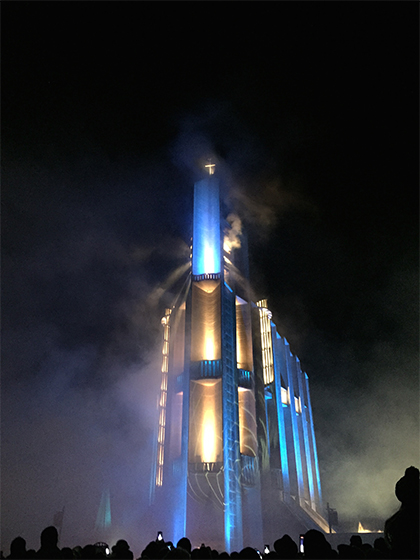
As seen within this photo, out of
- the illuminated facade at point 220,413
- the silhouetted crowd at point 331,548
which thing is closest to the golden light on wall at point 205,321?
the illuminated facade at point 220,413

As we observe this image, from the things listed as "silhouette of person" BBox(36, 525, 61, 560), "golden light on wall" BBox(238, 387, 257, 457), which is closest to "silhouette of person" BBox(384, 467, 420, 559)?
"silhouette of person" BBox(36, 525, 61, 560)

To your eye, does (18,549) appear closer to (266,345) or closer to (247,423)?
(247,423)

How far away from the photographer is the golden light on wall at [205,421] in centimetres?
2597

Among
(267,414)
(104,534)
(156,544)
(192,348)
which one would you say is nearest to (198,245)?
(192,348)

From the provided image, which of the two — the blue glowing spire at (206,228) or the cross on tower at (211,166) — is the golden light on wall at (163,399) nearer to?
the blue glowing spire at (206,228)

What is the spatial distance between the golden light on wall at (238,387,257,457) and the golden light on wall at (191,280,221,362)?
4747mm

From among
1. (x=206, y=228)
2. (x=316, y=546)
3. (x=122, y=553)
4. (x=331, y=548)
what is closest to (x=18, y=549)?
(x=122, y=553)

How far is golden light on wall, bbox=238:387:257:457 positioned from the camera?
29.3 m

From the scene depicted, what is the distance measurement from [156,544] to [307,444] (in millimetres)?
43965

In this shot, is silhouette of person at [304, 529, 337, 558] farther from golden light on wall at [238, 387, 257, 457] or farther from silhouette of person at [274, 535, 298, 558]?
golden light on wall at [238, 387, 257, 457]

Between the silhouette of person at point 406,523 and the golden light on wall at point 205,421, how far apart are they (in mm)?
22884

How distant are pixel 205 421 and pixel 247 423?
510cm

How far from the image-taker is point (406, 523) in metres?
4.18

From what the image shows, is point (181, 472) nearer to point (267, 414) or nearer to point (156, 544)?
point (267, 414)
